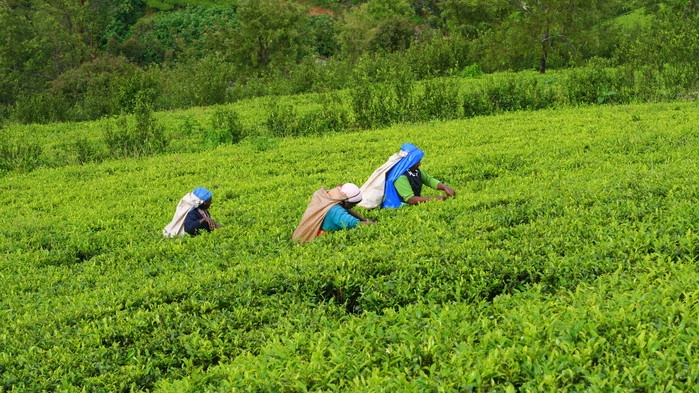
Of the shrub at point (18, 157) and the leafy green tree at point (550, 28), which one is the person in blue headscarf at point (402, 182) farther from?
the leafy green tree at point (550, 28)

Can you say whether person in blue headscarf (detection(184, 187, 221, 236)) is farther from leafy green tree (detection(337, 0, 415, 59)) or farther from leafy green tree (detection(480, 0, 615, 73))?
leafy green tree (detection(337, 0, 415, 59))

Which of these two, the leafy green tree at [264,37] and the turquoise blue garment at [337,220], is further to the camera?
the leafy green tree at [264,37]

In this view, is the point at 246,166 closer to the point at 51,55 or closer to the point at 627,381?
the point at 627,381

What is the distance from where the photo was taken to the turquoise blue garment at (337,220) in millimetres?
7355

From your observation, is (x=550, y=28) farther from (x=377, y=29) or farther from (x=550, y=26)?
(x=377, y=29)

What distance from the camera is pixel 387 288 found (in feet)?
18.1

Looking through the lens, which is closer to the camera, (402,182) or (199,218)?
(199,218)

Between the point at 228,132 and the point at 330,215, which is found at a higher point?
the point at 330,215

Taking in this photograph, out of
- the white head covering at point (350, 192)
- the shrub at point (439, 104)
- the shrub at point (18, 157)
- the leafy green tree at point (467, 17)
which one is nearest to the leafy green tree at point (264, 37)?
the leafy green tree at point (467, 17)

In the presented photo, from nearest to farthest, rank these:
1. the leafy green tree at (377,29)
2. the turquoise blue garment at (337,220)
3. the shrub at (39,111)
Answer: the turquoise blue garment at (337,220) < the shrub at (39,111) < the leafy green tree at (377,29)

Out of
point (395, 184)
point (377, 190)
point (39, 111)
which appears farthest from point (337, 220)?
point (39, 111)

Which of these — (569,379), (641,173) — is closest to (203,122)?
(641,173)

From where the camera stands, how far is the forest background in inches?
774

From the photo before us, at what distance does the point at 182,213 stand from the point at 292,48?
75.0 feet
